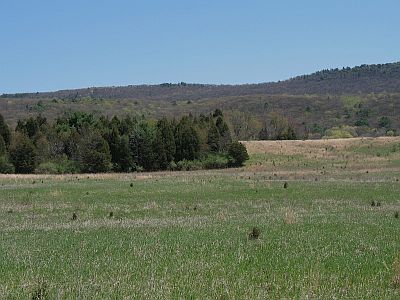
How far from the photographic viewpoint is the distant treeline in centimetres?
6644

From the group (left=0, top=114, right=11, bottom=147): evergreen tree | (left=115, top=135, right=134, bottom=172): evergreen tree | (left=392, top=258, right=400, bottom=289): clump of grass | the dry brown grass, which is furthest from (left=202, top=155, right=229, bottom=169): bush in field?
(left=392, top=258, right=400, bottom=289): clump of grass

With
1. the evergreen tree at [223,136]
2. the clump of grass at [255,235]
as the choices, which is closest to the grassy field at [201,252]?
the clump of grass at [255,235]

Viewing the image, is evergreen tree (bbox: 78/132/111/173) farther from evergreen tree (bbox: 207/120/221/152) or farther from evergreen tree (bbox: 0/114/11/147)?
evergreen tree (bbox: 207/120/221/152)

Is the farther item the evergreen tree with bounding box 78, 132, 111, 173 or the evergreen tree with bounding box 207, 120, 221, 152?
the evergreen tree with bounding box 207, 120, 221, 152

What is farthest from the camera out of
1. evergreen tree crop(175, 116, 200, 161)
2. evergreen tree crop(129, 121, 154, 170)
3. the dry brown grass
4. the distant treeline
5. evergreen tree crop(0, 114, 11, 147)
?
the dry brown grass

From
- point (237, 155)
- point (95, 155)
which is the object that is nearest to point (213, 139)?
point (237, 155)

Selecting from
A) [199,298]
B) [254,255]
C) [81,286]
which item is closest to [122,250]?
[254,255]

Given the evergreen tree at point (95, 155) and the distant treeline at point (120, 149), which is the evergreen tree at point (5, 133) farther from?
the evergreen tree at point (95, 155)

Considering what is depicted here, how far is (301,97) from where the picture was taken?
577 ft

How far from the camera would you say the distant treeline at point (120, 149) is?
66.4 meters

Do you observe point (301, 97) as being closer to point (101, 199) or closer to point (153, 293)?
point (101, 199)

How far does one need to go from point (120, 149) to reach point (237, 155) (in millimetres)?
14082

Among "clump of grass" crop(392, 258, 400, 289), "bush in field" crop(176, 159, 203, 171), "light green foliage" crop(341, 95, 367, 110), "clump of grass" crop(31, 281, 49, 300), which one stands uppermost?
"light green foliage" crop(341, 95, 367, 110)

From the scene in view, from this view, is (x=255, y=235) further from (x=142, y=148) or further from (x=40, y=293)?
(x=142, y=148)
